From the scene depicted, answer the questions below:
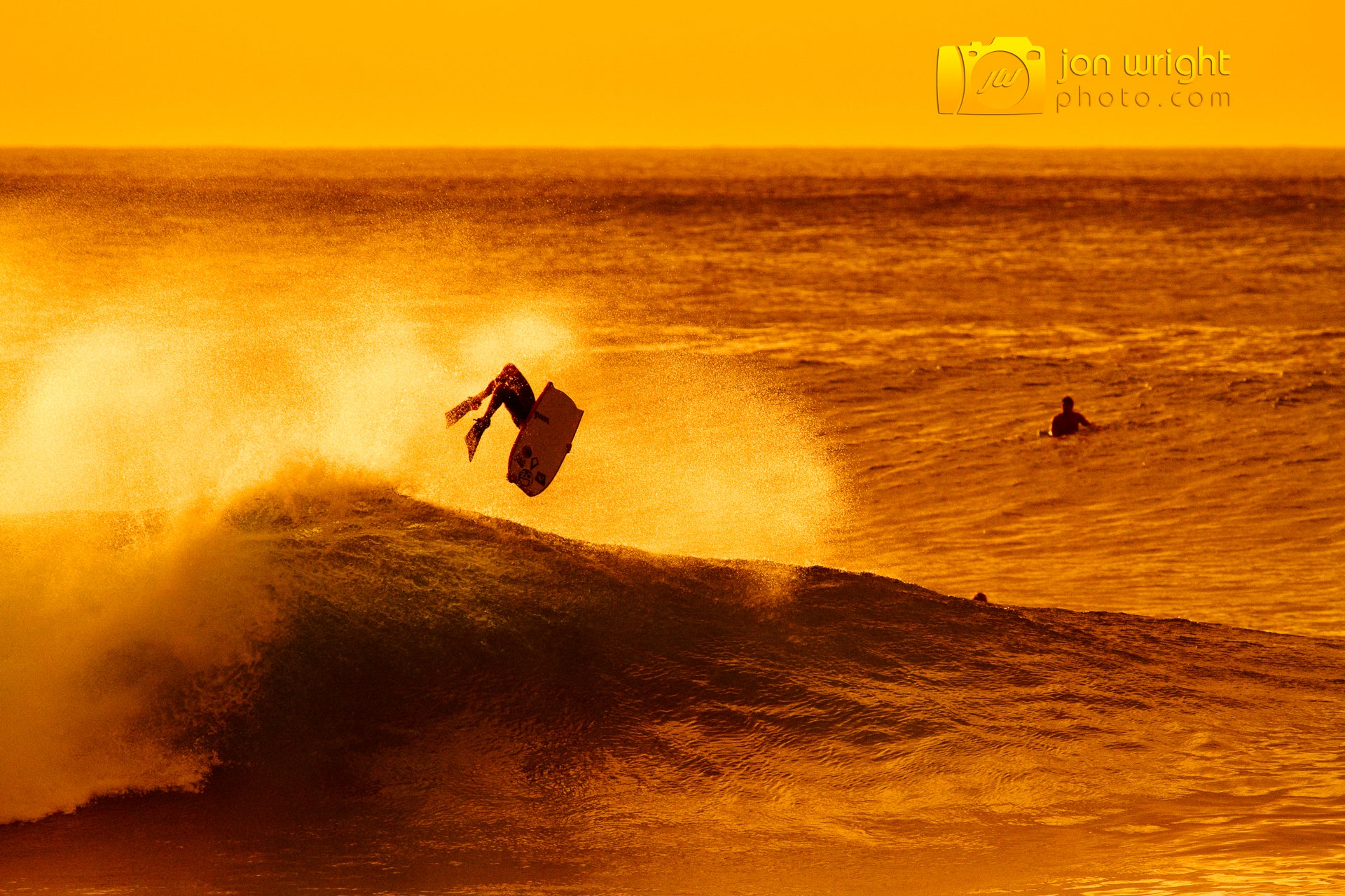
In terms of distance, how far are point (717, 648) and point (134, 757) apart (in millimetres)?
3760

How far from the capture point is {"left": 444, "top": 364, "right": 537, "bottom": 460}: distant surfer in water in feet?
34.5

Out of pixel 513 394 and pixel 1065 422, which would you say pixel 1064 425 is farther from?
pixel 513 394

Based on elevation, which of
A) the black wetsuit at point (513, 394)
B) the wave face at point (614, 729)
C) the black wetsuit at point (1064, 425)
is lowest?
the wave face at point (614, 729)

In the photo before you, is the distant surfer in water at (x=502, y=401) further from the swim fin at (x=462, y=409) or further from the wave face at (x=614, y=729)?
the wave face at (x=614, y=729)

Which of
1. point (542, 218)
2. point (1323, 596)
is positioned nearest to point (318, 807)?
point (1323, 596)

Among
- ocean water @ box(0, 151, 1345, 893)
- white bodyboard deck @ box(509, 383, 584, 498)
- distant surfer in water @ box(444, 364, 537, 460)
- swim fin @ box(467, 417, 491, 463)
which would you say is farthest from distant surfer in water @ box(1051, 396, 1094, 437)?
swim fin @ box(467, 417, 491, 463)

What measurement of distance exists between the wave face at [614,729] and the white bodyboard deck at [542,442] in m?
0.50

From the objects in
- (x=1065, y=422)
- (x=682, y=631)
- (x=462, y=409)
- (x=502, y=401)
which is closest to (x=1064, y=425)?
(x=1065, y=422)

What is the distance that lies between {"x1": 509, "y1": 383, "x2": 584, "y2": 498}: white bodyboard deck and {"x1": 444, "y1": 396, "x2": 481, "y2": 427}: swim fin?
533 mm

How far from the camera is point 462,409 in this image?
35.0ft

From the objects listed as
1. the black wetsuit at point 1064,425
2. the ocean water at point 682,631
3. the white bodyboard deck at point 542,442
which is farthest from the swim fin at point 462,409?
the black wetsuit at point 1064,425

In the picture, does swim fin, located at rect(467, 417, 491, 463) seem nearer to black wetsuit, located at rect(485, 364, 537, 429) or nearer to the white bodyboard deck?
black wetsuit, located at rect(485, 364, 537, 429)

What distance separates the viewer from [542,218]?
95.8 metres

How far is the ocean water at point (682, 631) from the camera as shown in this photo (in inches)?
328
